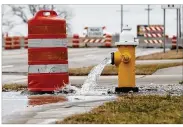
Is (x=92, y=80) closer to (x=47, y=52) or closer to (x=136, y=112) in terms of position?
(x=47, y=52)

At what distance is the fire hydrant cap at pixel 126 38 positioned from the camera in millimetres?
10516

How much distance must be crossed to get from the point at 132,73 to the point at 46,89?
57.9 inches

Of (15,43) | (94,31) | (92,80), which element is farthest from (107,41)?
(92,80)

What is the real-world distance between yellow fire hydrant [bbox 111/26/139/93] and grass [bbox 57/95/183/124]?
1.18 metres

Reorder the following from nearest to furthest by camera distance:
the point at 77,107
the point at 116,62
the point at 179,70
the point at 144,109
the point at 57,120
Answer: the point at 57,120 < the point at 144,109 < the point at 77,107 < the point at 116,62 < the point at 179,70

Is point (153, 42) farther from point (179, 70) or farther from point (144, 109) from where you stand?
point (144, 109)

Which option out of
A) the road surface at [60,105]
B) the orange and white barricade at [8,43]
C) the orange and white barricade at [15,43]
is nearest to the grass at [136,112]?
the road surface at [60,105]

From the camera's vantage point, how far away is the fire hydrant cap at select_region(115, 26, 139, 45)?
1052 cm

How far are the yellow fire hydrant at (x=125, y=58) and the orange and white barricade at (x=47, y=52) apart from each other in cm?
90

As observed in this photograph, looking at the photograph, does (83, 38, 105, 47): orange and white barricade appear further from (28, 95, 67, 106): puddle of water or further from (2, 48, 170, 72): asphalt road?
(28, 95, 67, 106): puddle of water

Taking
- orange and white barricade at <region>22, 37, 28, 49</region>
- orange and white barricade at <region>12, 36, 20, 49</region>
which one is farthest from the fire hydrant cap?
orange and white barricade at <region>12, 36, 20, 49</region>

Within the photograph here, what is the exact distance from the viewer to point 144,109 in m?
8.11

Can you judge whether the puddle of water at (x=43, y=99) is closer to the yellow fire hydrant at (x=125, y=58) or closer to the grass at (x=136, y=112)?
the grass at (x=136, y=112)

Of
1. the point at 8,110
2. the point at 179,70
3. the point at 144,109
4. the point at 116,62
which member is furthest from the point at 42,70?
Result: the point at 179,70
